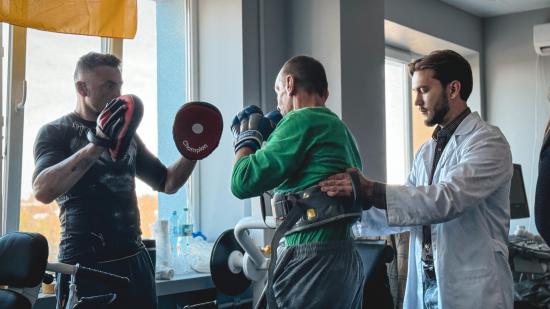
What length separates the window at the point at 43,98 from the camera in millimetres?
2963

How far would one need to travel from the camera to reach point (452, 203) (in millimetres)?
1909

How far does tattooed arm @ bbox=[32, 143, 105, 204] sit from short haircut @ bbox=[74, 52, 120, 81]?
0.36 metres

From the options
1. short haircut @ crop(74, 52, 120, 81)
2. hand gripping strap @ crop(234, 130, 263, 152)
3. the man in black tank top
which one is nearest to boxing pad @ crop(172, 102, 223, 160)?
the man in black tank top

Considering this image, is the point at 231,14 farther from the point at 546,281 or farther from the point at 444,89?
the point at 546,281

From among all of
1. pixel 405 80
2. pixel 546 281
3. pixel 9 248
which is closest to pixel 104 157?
pixel 9 248

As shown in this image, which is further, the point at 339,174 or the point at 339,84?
the point at 339,84

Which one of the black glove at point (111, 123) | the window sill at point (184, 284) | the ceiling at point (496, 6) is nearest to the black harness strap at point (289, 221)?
the black glove at point (111, 123)

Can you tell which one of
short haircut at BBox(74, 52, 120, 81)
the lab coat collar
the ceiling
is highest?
the ceiling

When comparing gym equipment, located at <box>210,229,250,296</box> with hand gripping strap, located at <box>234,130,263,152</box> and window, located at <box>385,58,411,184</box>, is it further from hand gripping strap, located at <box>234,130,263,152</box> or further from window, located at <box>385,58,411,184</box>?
window, located at <box>385,58,411,184</box>

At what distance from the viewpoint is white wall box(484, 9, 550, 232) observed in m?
5.83

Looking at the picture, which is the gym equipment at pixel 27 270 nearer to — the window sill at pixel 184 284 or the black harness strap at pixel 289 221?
the black harness strap at pixel 289 221

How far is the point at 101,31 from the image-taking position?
3.03 meters

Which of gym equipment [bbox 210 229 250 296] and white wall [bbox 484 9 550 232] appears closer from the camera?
gym equipment [bbox 210 229 250 296]

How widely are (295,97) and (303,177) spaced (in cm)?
26
